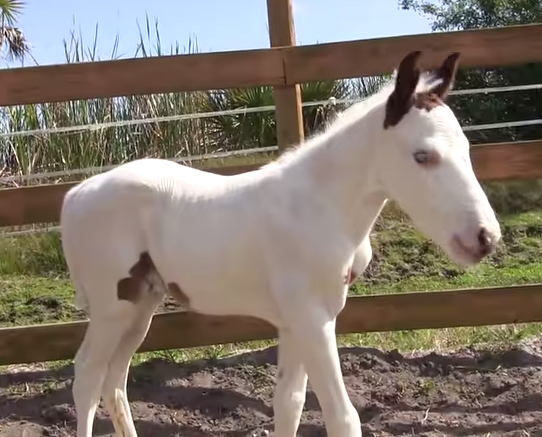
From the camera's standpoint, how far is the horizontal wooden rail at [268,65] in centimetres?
376

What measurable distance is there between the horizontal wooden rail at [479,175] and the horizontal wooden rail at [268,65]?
0.42 metres

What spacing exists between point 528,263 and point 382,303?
9.76 ft

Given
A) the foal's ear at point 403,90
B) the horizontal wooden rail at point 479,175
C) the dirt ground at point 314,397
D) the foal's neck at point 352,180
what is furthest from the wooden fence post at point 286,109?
the foal's ear at point 403,90

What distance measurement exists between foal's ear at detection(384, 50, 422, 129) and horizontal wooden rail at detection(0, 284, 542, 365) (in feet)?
5.03

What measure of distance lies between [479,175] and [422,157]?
55.1 inches

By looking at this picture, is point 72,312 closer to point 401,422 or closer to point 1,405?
point 1,405

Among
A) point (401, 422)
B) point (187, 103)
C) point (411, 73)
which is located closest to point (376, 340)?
point (401, 422)

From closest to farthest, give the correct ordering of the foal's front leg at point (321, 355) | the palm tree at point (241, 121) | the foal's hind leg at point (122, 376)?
the foal's front leg at point (321, 355)
the foal's hind leg at point (122, 376)
the palm tree at point (241, 121)

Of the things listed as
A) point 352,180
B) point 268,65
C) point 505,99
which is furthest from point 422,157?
point 505,99

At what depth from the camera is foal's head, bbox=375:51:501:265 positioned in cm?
238

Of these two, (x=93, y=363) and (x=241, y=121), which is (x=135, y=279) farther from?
(x=241, y=121)

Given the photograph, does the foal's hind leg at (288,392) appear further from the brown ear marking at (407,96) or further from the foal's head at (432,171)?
the brown ear marking at (407,96)

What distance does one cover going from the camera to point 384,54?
3.79 m

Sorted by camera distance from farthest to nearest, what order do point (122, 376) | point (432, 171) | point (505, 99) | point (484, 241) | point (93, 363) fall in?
point (505, 99)
point (122, 376)
point (93, 363)
point (432, 171)
point (484, 241)
